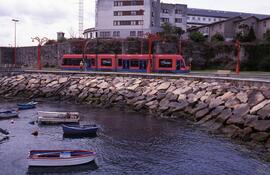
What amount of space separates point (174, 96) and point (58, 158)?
2254 centimetres

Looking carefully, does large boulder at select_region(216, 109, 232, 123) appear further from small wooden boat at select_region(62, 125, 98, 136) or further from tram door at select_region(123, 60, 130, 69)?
tram door at select_region(123, 60, 130, 69)

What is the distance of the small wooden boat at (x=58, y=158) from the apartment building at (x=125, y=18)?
8118 centimetres

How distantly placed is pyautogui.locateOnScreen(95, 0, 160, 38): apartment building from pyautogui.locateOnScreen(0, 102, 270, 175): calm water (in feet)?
224

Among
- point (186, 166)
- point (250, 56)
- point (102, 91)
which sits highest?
point (250, 56)

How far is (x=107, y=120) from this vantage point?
39531 millimetres

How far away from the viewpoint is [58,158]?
23656 millimetres

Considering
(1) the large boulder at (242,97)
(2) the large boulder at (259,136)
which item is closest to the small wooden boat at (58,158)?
(2) the large boulder at (259,136)

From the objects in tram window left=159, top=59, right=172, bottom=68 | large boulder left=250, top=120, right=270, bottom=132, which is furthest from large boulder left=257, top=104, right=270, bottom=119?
tram window left=159, top=59, right=172, bottom=68

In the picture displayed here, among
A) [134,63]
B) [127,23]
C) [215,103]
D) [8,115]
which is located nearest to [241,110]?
[215,103]

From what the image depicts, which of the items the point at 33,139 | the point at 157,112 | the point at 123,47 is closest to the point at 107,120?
the point at 157,112

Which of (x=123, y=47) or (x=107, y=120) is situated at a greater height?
(x=123, y=47)

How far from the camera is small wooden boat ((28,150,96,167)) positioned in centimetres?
2342

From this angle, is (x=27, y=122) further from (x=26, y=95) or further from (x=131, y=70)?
(x=131, y=70)

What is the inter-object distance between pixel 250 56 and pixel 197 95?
1772 inches
